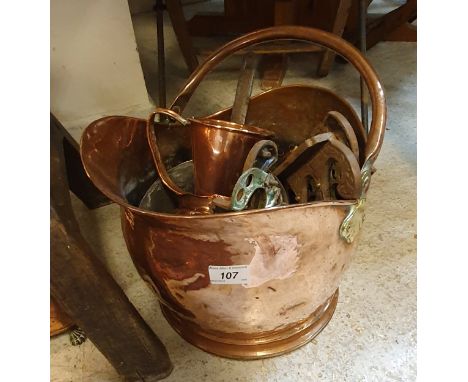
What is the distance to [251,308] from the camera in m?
0.69

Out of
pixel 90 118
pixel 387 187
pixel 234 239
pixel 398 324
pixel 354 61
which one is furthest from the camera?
pixel 90 118

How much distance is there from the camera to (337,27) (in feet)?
4.62

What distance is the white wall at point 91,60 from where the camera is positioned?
3.93ft

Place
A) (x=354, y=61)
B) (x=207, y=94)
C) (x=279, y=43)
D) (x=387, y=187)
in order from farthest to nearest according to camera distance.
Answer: (x=207, y=94) < (x=279, y=43) < (x=387, y=187) < (x=354, y=61)

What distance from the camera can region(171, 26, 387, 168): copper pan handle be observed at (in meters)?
0.71

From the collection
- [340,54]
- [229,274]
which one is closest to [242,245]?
[229,274]

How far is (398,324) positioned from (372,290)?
89 millimetres

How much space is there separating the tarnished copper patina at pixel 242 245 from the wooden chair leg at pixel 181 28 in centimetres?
73

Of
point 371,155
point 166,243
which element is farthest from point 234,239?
point 371,155

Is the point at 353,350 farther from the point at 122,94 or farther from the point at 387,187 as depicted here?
the point at 122,94

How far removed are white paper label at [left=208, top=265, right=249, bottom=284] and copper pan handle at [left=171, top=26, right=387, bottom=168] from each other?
0.82 ft

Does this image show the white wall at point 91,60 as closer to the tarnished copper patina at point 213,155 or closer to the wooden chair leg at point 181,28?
the wooden chair leg at point 181,28

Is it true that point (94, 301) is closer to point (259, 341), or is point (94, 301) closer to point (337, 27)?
point (259, 341)

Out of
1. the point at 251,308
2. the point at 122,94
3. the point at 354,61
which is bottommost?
the point at 251,308
